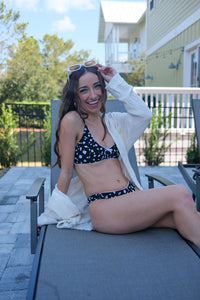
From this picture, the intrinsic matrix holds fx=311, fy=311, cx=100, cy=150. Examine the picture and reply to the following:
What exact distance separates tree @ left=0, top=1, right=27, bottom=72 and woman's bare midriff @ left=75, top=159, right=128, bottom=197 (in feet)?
49.3

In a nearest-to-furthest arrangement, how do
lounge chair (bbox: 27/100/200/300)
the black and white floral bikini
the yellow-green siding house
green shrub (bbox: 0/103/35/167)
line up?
1. lounge chair (bbox: 27/100/200/300)
2. the black and white floral bikini
3. green shrub (bbox: 0/103/35/167)
4. the yellow-green siding house

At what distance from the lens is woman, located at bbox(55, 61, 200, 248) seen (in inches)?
78.6

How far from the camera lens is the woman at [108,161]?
2.00m

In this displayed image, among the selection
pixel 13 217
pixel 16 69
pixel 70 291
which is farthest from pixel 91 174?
pixel 16 69

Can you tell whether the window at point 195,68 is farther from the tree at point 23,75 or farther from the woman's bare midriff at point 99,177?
the tree at point 23,75

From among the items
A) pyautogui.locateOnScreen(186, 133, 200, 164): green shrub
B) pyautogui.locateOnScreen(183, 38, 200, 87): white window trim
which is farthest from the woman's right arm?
pyautogui.locateOnScreen(183, 38, 200, 87): white window trim

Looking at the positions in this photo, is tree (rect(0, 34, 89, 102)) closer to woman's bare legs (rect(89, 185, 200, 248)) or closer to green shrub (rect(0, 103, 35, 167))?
green shrub (rect(0, 103, 35, 167))

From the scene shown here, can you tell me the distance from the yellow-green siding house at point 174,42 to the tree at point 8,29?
665 centimetres

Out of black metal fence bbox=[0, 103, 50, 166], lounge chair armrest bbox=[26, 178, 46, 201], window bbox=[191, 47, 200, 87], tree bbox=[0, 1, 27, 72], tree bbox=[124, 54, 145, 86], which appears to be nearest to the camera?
lounge chair armrest bbox=[26, 178, 46, 201]

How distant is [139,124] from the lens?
2.41 meters

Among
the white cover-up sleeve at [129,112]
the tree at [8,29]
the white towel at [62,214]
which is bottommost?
the white towel at [62,214]

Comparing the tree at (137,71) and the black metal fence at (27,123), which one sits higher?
the tree at (137,71)

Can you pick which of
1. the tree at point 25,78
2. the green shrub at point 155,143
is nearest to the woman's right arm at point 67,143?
the green shrub at point 155,143

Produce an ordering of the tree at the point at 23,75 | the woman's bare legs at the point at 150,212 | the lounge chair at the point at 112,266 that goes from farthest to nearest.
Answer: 1. the tree at the point at 23,75
2. the woman's bare legs at the point at 150,212
3. the lounge chair at the point at 112,266
